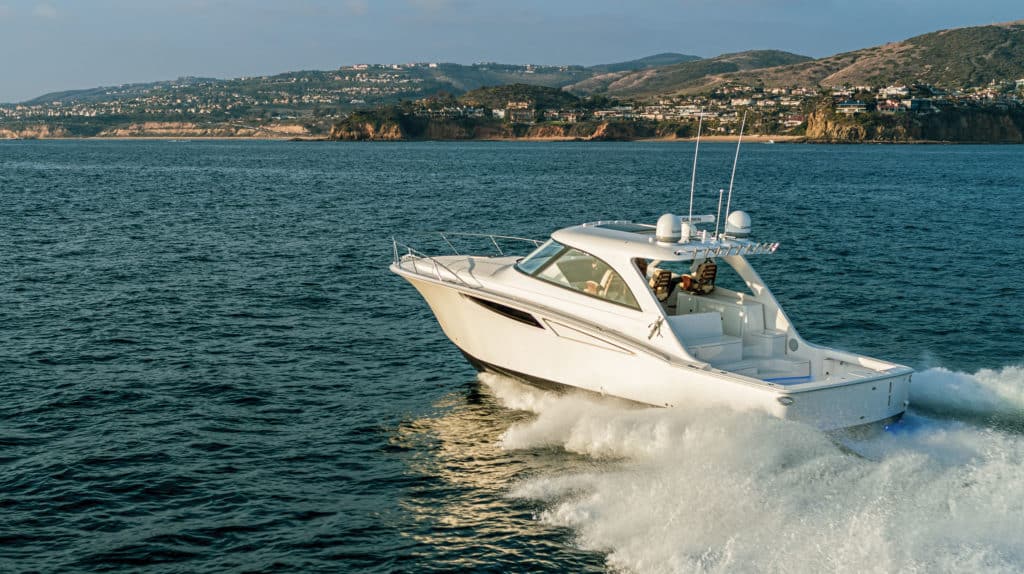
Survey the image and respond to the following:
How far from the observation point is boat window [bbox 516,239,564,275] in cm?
1426

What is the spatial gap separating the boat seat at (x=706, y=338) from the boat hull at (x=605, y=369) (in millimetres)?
737

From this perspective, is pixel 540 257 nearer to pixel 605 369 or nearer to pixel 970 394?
pixel 605 369

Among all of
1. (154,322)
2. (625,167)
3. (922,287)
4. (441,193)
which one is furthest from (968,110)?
(154,322)

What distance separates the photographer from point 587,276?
538 inches

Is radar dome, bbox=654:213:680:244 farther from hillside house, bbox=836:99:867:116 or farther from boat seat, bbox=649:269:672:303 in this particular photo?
hillside house, bbox=836:99:867:116

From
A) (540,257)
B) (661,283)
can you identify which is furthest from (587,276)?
(661,283)

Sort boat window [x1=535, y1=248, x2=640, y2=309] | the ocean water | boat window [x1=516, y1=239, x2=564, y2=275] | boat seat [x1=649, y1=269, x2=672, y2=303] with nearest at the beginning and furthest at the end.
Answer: the ocean water → boat window [x1=535, y1=248, x2=640, y2=309] → boat seat [x1=649, y1=269, x2=672, y2=303] → boat window [x1=516, y1=239, x2=564, y2=275]

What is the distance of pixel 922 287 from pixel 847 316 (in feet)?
17.1

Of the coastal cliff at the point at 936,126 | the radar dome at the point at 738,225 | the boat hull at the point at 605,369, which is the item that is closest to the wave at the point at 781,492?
the boat hull at the point at 605,369

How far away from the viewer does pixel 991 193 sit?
6209cm

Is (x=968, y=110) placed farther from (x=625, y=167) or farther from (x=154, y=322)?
(x=154, y=322)

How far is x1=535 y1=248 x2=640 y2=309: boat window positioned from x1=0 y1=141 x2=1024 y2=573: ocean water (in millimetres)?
1691

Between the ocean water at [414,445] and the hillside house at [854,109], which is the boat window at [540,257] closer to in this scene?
the ocean water at [414,445]

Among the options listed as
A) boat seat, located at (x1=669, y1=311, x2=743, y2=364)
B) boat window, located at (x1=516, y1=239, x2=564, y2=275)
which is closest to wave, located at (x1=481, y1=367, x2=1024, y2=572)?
boat seat, located at (x1=669, y1=311, x2=743, y2=364)
